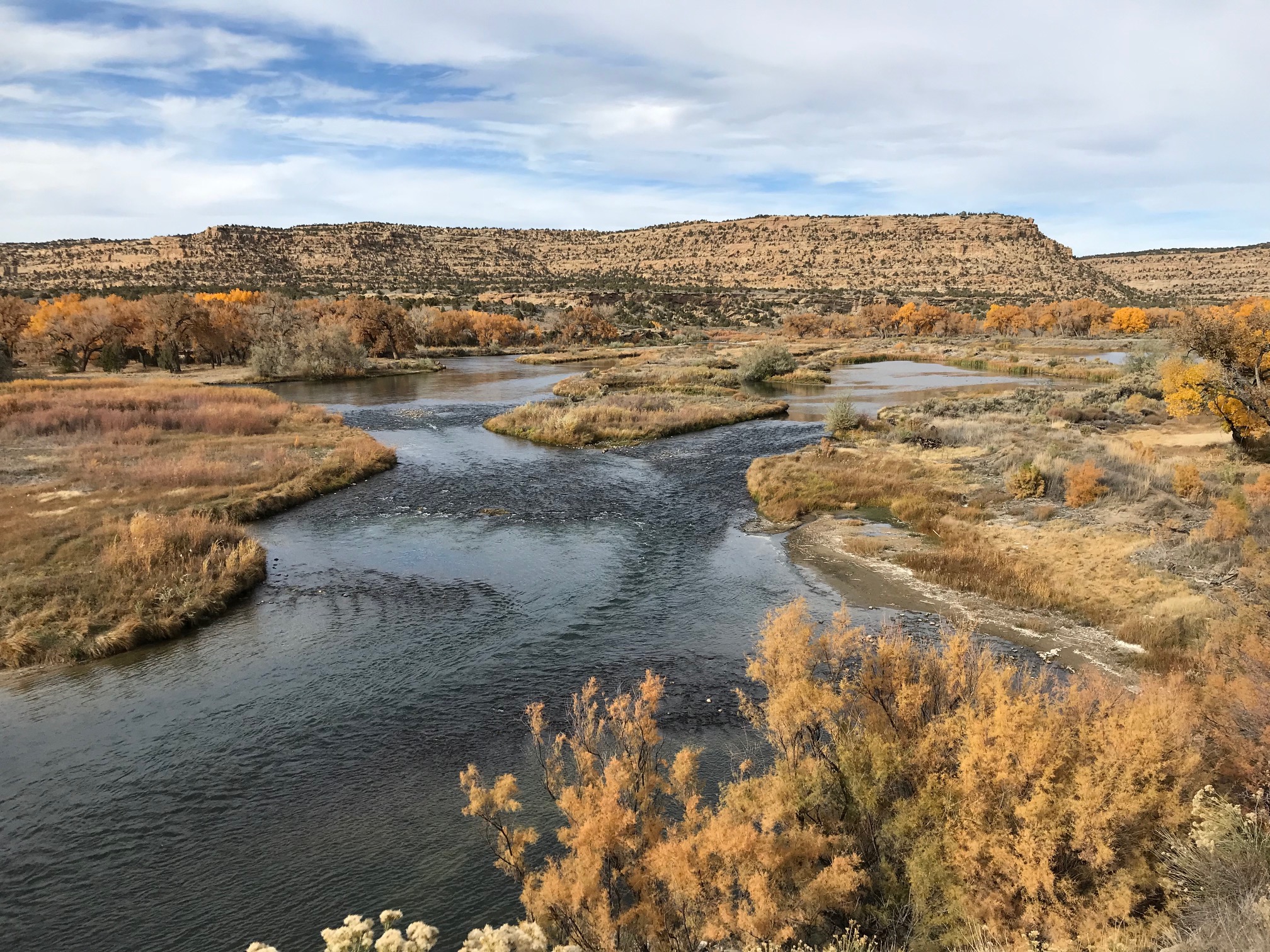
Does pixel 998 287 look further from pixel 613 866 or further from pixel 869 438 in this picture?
pixel 613 866

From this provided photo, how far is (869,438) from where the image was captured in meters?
36.1

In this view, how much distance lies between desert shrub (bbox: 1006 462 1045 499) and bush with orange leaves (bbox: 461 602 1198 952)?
17.3 metres

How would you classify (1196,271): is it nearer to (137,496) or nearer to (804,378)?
(804,378)

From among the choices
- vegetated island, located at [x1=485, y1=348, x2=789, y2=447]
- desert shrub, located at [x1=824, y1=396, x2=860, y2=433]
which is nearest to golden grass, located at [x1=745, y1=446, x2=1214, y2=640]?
desert shrub, located at [x1=824, y1=396, x2=860, y2=433]

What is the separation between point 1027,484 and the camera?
973 inches

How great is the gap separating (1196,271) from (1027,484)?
17309 cm

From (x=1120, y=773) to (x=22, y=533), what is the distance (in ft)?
82.9

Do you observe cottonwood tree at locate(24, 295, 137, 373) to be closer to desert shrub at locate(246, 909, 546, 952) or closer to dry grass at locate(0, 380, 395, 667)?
dry grass at locate(0, 380, 395, 667)

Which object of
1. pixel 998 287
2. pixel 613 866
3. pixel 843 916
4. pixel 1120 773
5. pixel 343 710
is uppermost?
pixel 998 287

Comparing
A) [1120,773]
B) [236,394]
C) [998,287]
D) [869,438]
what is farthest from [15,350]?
[998,287]

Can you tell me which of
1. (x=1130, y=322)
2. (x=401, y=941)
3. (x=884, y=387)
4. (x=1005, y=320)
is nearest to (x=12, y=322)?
(x=884, y=387)

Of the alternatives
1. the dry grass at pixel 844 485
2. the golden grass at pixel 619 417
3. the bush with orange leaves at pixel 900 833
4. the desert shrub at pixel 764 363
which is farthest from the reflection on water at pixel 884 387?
the bush with orange leaves at pixel 900 833

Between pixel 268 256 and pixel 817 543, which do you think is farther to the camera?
pixel 268 256

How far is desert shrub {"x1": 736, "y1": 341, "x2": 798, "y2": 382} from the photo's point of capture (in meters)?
60.8
